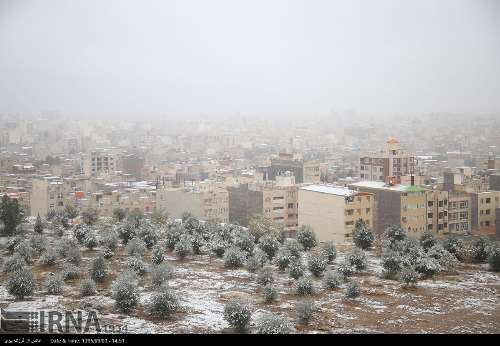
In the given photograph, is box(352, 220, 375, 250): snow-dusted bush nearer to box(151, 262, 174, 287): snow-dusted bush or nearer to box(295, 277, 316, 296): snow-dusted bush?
box(295, 277, 316, 296): snow-dusted bush

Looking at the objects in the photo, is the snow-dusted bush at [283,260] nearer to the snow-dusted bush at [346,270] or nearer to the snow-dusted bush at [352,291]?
the snow-dusted bush at [346,270]

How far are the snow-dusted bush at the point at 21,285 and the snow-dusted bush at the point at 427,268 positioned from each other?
291 centimetres

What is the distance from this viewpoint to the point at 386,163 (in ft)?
51.2

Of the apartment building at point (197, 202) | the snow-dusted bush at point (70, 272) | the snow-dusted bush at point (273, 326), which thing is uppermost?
the snow-dusted bush at point (273, 326)

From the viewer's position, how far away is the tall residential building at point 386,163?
15.4 m

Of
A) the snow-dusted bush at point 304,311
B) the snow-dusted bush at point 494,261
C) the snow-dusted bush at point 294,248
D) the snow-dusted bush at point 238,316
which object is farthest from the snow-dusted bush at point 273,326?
the snow-dusted bush at point 494,261

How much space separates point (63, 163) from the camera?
59.2 feet

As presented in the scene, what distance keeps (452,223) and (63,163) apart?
1221cm

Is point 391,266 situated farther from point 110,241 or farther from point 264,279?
point 110,241

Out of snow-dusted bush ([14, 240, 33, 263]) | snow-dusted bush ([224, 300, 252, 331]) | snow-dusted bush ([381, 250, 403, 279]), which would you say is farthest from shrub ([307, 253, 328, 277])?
snow-dusted bush ([14, 240, 33, 263])

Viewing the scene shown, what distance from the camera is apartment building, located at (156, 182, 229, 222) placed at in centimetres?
1306

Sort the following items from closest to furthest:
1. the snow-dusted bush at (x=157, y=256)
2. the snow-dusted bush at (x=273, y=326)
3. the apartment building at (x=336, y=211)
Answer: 1. the snow-dusted bush at (x=273, y=326)
2. the snow-dusted bush at (x=157, y=256)
3. the apartment building at (x=336, y=211)

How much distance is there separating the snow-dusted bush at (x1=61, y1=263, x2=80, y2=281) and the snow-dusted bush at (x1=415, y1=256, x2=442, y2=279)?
2.66 m
